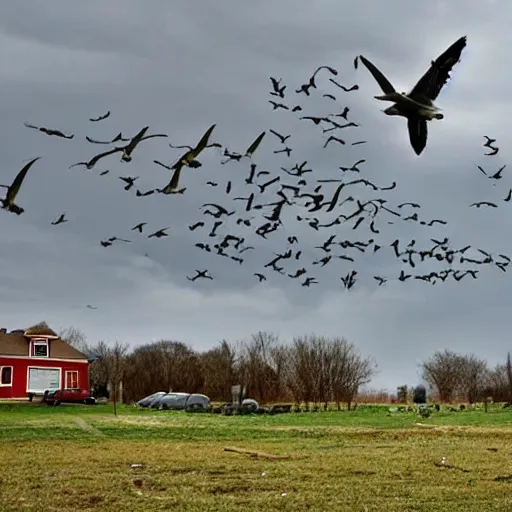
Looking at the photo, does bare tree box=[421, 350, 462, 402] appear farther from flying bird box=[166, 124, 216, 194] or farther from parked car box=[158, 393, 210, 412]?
flying bird box=[166, 124, 216, 194]

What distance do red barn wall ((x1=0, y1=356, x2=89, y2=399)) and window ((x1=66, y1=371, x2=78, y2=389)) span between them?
199 millimetres

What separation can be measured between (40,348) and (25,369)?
1.99m

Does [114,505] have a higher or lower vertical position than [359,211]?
lower

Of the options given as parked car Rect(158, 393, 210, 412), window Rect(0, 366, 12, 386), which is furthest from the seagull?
window Rect(0, 366, 12, 386)

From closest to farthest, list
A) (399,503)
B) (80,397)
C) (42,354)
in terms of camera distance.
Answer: (399,503) < (80,397) < (42,354)

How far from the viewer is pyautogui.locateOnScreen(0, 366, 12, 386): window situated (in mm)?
50281

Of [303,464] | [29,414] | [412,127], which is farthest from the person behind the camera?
[29,414]

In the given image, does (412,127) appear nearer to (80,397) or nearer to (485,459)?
(485,459)

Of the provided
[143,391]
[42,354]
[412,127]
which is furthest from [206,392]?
[412,127]

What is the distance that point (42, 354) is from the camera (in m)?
52.6

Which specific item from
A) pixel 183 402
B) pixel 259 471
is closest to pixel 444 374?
pixel 183 402

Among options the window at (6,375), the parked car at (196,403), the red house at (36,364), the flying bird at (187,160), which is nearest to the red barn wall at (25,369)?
the red house at (36,364)

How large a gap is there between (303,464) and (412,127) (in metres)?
11.3

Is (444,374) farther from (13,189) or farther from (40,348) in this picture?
(13,189)
